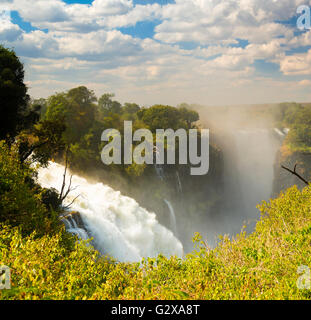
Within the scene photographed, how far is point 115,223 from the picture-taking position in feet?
97.8

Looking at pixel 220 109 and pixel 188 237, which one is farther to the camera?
pixel 220 109

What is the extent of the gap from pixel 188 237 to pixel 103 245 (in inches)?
1265

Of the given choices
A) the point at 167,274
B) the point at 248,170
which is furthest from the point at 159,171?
the point at 248,170

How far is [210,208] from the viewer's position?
65875 mm

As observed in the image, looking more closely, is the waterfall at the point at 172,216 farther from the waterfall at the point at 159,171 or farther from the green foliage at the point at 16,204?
the green foliage at the point at 16,204

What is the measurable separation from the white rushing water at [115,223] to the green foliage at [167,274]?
474 inches

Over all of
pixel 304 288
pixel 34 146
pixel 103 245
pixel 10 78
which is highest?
pixel 10 78

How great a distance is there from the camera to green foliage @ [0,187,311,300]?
8570mm

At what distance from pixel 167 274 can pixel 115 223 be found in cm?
1873

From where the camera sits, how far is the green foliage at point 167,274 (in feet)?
28.1

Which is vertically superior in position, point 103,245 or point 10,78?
point 10,78

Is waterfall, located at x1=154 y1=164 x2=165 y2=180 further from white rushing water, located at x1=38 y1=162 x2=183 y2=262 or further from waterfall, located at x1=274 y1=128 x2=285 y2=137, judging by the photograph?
waterfall, located at x1=274 y1=128 x2=285 y2=137
